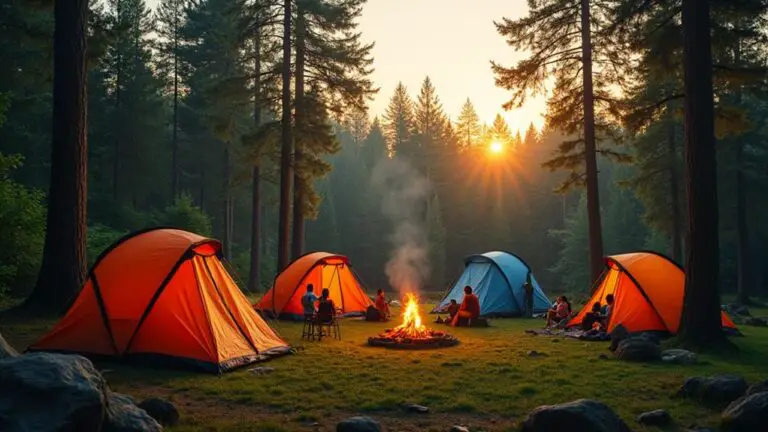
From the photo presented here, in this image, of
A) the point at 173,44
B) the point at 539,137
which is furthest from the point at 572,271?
the point at 173,44

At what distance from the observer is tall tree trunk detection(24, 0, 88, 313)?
43.2 feet

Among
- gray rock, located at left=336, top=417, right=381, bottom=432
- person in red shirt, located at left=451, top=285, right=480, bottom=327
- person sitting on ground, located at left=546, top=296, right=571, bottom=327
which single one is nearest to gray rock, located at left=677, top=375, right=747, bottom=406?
gray rock, located at left=336, top=417, right=381, bottom=432

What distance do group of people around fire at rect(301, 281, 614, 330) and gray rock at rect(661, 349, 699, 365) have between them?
3587 millimetres

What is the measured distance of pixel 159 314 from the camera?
10.0m

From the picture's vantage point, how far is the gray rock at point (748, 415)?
613 centimetres

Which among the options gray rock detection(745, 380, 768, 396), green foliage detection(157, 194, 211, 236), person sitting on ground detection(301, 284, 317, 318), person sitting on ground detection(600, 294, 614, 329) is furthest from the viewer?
green foliage detection(157, 194, 211, 236)

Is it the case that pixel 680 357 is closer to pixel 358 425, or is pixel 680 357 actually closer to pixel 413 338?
pixel 413 338

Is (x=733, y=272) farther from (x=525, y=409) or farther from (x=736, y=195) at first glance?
(x=525, y=409)

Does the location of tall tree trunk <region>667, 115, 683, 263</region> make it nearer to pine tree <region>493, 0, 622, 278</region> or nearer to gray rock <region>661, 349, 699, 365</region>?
pine tree <region>493, 0, 622, 278</region>

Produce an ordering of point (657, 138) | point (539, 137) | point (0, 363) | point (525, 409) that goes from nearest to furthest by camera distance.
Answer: point (0, 363)
point (525, 409)
point (657, 138)
point (539, 137)

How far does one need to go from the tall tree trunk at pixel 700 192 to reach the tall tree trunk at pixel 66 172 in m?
13.5

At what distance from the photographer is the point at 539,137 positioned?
233ft

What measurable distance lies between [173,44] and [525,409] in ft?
128

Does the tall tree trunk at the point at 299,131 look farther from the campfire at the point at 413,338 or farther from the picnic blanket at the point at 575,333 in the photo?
the picnic blanket at the point at 575,333
